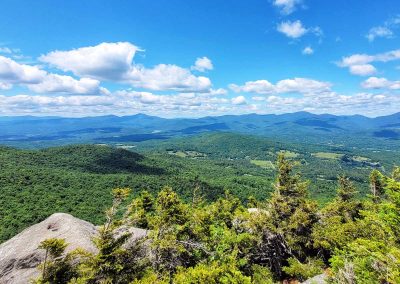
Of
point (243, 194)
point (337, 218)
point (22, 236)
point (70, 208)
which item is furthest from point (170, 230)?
point (243, 194)

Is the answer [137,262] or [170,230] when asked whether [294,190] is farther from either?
[137,262]

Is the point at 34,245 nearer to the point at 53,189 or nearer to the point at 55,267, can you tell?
the point at 55,267

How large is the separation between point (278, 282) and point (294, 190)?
13395mm

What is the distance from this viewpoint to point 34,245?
3166cm

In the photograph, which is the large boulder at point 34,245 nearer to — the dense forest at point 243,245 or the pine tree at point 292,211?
the dense forest at point 243,245

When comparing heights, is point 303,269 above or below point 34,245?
below

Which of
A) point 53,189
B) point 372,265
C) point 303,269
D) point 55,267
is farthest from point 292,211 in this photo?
point 53,189

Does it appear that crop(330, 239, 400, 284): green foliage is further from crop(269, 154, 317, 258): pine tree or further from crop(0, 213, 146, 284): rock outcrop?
crop(269, 154, 317, 258): pine tree

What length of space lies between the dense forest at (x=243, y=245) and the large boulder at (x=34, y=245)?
117 inches

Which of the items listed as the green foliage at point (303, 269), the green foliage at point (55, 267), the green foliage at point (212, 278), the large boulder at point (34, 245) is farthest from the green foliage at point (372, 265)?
the large boulder at point (34, 245)

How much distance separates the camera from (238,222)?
40.2 metres

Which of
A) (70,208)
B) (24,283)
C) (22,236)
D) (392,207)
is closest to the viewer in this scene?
(392,207)

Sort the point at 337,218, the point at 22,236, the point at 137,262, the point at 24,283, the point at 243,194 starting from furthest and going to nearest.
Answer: the point at 243,194 → the point at 337,218 → the point at 22,236 → the point at 24,283 → the point at 137,262

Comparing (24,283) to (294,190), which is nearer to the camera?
(24,283)
